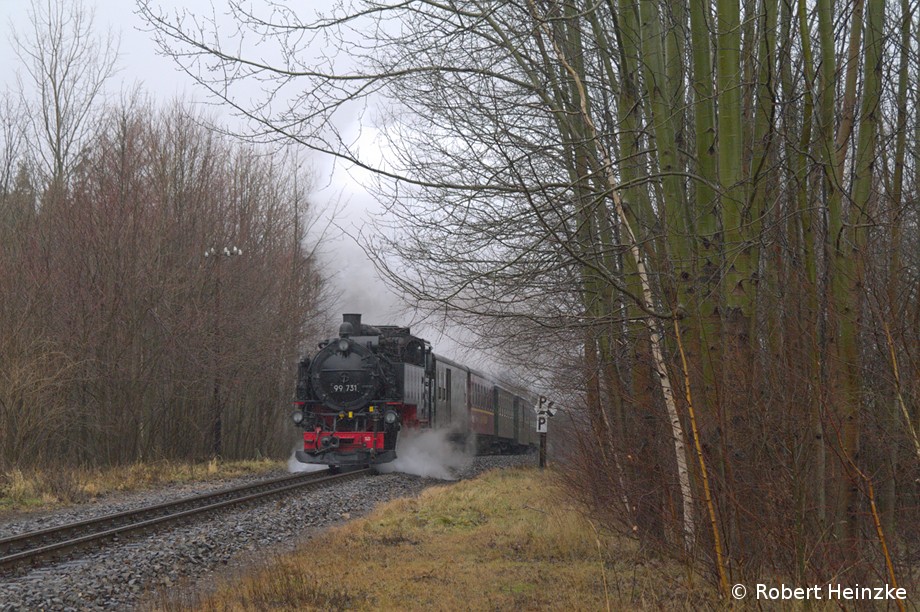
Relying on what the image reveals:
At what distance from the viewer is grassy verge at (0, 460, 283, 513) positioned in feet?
50.6

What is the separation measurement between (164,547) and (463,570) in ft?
12.0

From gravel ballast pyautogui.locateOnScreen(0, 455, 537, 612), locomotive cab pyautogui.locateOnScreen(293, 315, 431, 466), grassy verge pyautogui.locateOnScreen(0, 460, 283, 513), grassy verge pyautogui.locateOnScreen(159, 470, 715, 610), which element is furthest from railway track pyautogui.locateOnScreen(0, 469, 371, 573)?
locomotive cab pyautogui.locateOnScreen(293, 315, 431, 466)

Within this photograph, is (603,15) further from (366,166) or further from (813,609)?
(813,609)

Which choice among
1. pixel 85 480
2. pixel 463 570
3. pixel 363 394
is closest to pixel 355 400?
pixel 363 394

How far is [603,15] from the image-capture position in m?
10.1

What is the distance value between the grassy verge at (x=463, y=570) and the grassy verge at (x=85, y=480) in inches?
241

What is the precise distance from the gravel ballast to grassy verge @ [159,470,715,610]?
72cm

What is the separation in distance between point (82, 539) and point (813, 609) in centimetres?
816

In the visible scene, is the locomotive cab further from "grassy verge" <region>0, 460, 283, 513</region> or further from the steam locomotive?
"grassy verge" <region>0, 460, 283, 513</region>

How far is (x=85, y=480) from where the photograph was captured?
1844 cm

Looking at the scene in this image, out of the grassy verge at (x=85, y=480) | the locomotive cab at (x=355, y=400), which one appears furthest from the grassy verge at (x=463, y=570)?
the locomotive cab at (x=355, y=400)

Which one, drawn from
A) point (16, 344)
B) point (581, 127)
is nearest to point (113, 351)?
point (16, 344)

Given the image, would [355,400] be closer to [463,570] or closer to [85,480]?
[85,480]

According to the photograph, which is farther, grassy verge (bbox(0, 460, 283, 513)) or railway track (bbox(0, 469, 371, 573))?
grassy verge (bbox(0, 460, 283, 513))
